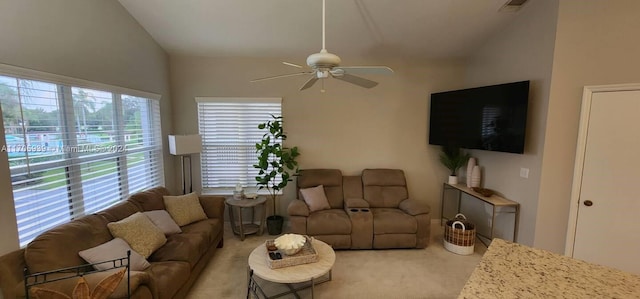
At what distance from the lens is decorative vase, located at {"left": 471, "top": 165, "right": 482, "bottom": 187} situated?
12.5 ft

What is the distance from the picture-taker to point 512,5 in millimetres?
3029

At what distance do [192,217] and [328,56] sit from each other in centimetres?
265

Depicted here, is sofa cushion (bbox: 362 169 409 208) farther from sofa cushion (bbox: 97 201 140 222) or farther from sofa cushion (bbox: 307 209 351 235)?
sofa cushion (bbox: 97 201 140 222)

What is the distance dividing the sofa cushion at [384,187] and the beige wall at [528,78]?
4.09 feet

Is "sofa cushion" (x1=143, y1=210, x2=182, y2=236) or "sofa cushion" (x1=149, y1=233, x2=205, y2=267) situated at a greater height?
"sofa cushion" (x1=143, y1=210, x2=182, y2=236)

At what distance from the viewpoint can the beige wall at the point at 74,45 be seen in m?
1.88

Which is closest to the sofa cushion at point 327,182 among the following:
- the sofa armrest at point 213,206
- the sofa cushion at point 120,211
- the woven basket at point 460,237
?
the sofa armrest at point 213,206

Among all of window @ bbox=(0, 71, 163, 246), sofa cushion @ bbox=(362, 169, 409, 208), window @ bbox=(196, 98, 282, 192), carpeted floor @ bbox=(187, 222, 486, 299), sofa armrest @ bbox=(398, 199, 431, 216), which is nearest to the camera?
window @ bbox=(0, 71, 163, 246)

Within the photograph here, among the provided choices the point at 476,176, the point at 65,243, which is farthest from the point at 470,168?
the point at 65,243

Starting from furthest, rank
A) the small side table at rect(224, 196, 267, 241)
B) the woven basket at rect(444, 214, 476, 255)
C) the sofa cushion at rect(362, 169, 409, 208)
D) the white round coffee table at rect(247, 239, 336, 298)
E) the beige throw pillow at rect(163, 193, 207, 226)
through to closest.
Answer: the sofa cushion at rect(362, 169, 409, 208) → the small side table at rect(224, 196, 267, 241) → the woven basket at rect(444, 214, 476, 255) → the beige throw pillow at rect(163, 193, 207, 226) → the white round coffee table at rect(247, 239, 336, 298)

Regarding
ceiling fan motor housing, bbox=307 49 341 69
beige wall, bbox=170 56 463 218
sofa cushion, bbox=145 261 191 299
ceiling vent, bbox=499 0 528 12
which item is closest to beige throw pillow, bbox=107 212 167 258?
sofa cushion, bbox=145 261 191 299

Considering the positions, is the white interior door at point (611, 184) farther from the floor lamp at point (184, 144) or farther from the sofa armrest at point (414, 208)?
the floor lamp at point (184, 144)

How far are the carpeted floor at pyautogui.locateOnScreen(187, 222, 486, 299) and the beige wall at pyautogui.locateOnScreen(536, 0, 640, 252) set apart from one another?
1.04m

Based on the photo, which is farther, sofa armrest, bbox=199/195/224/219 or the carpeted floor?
sofa armrest, bbox=199/195/224/219
